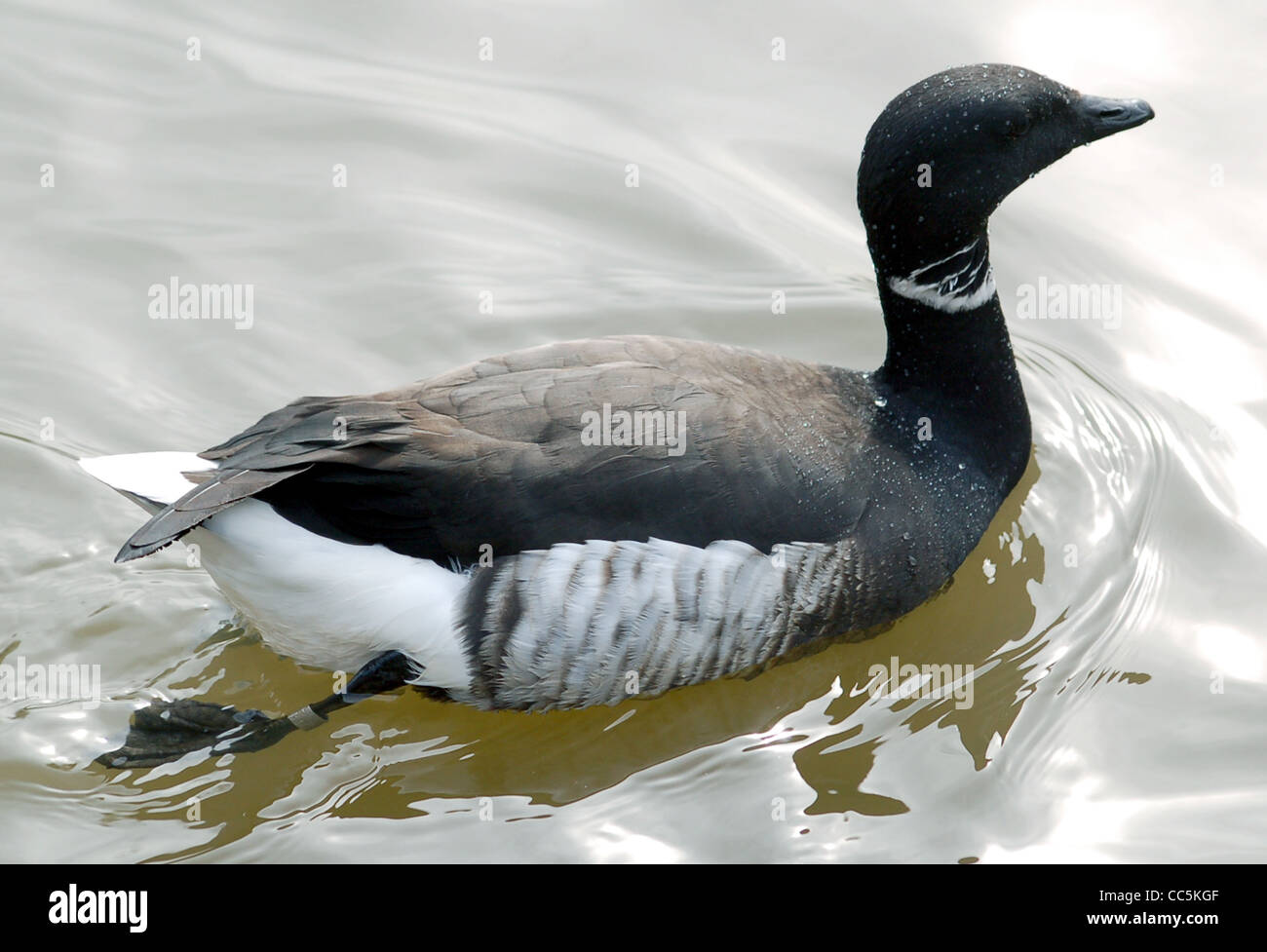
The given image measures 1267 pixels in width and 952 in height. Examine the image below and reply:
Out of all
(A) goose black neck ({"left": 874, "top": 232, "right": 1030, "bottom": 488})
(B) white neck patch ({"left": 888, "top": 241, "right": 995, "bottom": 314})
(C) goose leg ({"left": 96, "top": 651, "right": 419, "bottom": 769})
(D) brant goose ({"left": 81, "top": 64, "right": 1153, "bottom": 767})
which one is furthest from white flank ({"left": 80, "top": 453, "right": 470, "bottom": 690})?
(B) white neck patch ({"left": 888, "top": 241, "right": 995, "bottom": 314})

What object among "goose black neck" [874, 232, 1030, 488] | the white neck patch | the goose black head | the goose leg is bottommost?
the goose leg

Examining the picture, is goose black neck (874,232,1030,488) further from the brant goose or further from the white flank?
the white flank

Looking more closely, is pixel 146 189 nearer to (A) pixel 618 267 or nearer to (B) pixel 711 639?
(A) pixel 618 267

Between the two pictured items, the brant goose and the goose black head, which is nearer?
the brant goose

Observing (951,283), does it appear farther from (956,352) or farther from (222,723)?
(222,723)

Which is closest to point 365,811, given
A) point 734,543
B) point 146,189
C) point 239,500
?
point 239,500

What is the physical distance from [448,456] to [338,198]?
3.39 m

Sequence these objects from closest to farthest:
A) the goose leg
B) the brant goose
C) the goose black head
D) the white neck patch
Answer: the brant goose, the goose leg, the goose black head, the white neck patch

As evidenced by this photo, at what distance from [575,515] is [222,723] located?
4.92 ft

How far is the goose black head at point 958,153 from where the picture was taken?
19.1 feet

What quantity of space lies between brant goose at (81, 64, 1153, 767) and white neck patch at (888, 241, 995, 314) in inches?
8.0

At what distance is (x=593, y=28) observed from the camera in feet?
30.1

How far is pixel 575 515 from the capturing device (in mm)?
5254

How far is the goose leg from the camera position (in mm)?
5438
